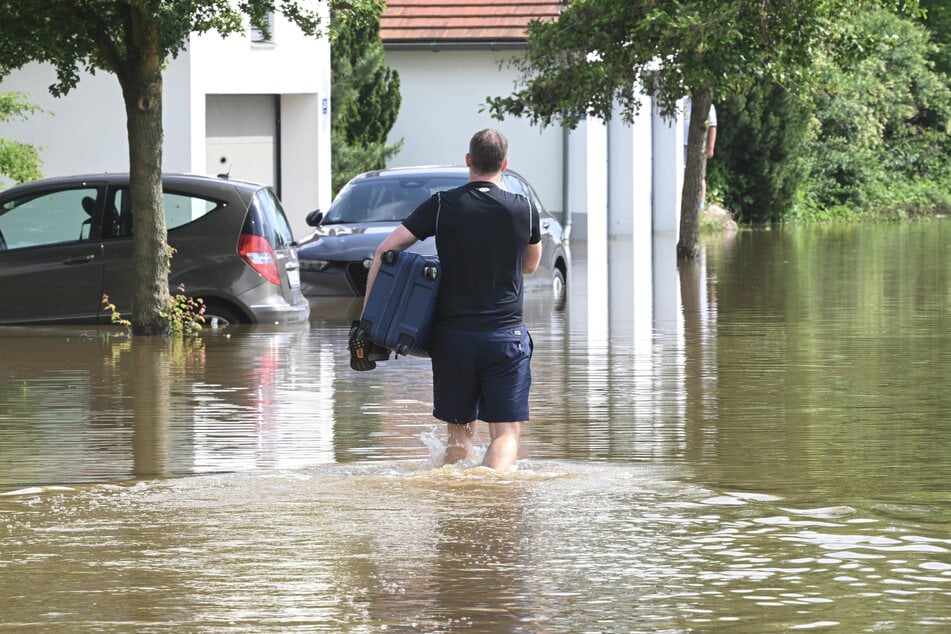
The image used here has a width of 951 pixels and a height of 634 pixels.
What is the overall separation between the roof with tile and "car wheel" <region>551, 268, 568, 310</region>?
1318cm

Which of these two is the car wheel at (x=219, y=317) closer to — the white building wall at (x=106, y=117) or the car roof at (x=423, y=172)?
the car roof at (x=423, y=172)

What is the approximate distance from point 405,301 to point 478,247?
384 millimetres

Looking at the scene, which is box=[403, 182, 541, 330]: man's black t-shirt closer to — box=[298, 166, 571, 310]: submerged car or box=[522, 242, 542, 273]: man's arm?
box=[522, 242, 542, 273]: man's arm

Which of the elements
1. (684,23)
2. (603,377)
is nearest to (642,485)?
(603,377)

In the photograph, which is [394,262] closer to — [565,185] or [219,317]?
[219,317]

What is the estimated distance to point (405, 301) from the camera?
760 cm

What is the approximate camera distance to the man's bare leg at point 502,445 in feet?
25.5

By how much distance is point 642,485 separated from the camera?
7.92 m

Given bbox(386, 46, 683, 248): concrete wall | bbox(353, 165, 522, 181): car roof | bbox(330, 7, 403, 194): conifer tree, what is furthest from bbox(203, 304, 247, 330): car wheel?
bbox(386, 46, 683, 248): concrete wall

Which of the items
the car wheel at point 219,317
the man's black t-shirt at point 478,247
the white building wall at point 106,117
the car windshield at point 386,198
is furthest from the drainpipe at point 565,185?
the man's black t-shirt at point 478,247

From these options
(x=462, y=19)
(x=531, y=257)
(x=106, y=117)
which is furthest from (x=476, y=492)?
(x=462, y=19)

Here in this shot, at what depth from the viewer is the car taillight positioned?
15180 millimetres

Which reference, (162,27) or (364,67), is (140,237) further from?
(364,67)

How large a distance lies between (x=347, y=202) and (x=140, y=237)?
18.1 ft
